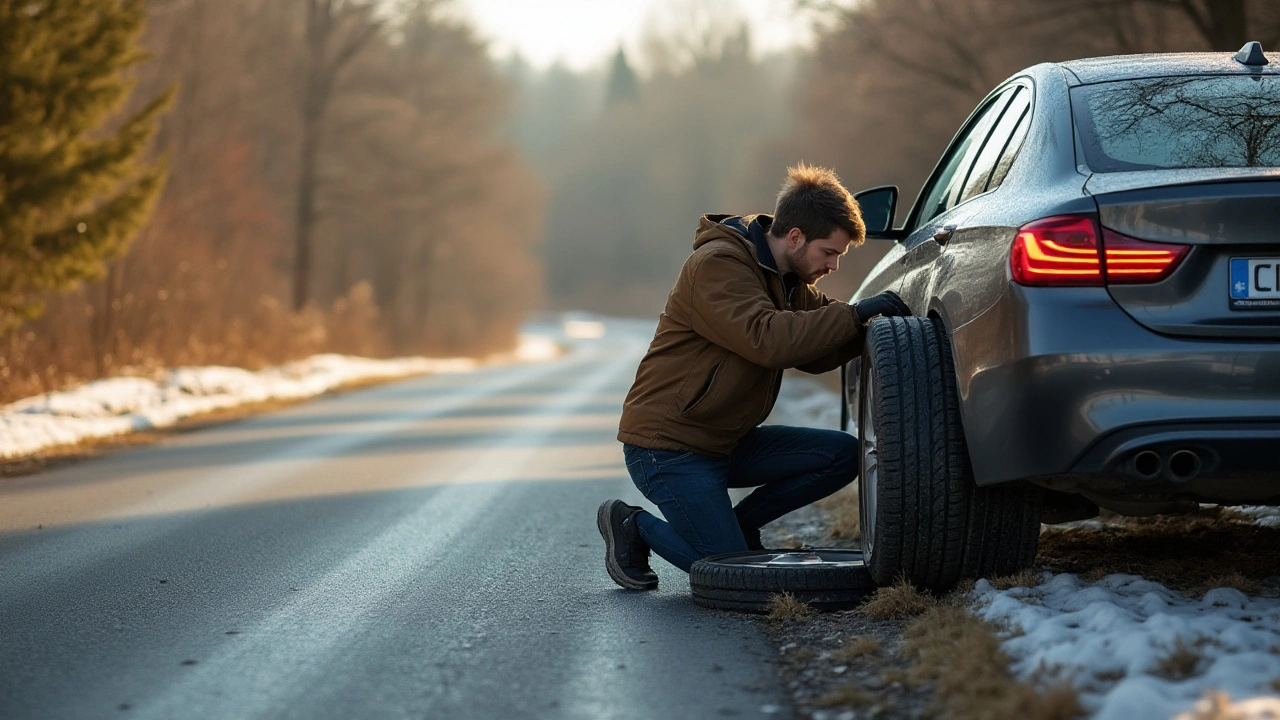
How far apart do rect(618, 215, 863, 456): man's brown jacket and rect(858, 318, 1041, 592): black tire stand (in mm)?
451

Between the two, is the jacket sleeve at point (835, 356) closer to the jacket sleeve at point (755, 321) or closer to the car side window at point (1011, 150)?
the jacket sleeve at point (755, 321)

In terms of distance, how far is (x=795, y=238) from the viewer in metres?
5.21

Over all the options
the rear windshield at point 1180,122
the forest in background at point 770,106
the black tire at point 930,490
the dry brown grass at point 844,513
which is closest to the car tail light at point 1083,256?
the rear windshield at point 1180,122

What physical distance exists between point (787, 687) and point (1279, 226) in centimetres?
188

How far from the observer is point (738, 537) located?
5.43 m

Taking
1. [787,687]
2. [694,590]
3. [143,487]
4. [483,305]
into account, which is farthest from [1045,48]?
[483,305]

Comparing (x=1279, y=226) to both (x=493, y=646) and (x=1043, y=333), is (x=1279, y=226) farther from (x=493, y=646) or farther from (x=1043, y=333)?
(x=493, y=646)

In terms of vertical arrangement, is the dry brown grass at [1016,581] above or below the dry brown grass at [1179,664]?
below

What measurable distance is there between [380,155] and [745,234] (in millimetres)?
29478

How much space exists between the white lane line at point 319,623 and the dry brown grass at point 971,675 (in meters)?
1.77

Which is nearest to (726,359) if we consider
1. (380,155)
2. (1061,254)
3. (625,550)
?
(625,550)

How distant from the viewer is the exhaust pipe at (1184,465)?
3.62 metres

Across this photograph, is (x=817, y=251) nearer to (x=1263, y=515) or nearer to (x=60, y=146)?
(x=1263, y=515)

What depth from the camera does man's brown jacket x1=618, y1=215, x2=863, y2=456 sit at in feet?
16.2
